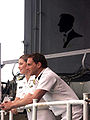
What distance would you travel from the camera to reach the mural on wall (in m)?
6.15

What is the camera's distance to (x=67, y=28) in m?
6.22

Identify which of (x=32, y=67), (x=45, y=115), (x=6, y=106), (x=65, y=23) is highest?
(x=65, y=23)

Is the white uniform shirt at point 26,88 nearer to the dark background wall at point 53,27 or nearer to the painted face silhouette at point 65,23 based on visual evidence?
the dark background wall at point 53,27

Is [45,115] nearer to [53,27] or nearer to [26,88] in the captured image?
[26,88]

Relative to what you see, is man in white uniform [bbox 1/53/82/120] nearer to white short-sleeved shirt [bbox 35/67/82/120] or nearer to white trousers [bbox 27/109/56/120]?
white short-sleeved shirt [bbox 35/67/82/120]

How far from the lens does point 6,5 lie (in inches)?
265

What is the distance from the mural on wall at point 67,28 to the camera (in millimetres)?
6152

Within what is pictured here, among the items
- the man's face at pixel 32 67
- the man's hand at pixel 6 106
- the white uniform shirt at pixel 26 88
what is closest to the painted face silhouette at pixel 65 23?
the white uniform shirt at pixel 26 88

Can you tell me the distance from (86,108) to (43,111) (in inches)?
44.3

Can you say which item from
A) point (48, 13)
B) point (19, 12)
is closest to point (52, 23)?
point (48, 13)

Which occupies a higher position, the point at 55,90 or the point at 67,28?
the point at 67,28

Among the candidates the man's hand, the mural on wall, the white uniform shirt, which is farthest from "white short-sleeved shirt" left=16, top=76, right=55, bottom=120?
the mural on wall

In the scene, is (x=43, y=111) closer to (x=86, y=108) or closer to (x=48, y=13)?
(x=86, y=108)

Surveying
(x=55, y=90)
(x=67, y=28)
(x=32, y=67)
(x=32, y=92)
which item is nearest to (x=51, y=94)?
(x=55, y=90)
